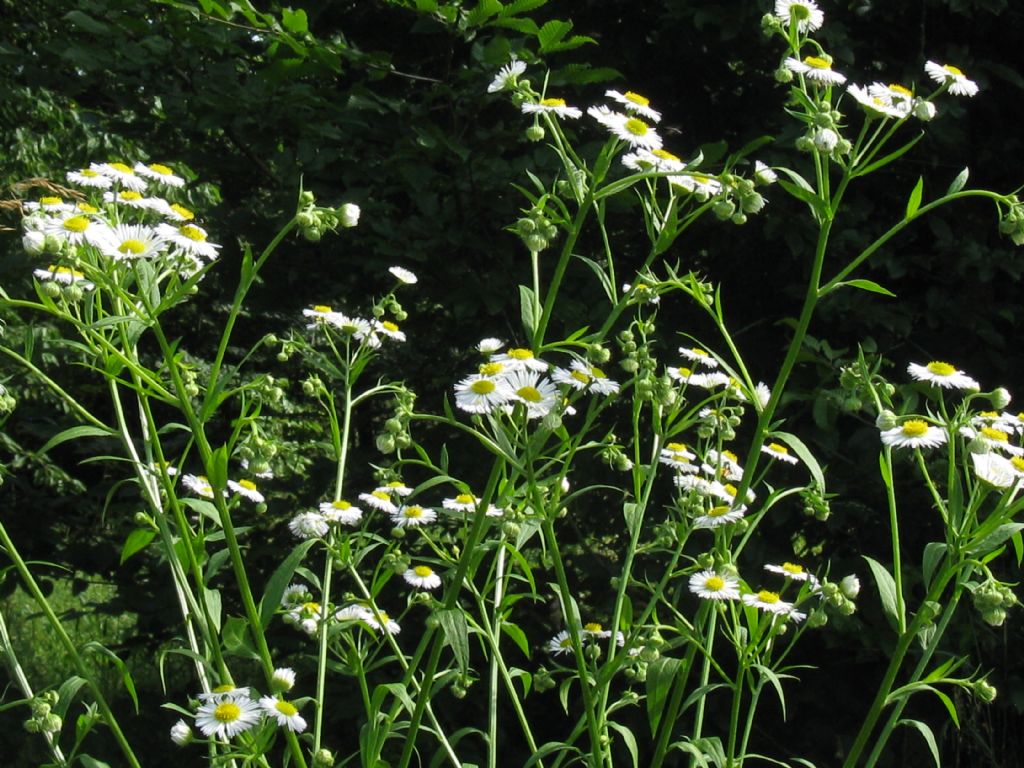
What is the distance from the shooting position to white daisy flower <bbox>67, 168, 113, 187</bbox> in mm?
1707

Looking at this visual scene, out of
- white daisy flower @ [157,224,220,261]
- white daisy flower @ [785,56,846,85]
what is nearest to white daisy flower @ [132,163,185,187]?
white daisy flower @ [157,224,220,261]

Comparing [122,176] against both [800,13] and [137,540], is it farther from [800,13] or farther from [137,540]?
[800,13]

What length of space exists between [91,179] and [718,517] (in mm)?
1009

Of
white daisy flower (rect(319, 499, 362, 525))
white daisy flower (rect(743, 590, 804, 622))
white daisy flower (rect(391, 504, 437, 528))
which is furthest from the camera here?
white daisy flower (rect(391, 504, 437, 528))

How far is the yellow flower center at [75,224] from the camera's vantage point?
59.6 inches

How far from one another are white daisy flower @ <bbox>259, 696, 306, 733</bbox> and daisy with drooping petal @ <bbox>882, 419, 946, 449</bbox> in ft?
2.68

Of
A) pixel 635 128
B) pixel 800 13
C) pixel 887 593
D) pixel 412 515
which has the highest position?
pixel 800 13

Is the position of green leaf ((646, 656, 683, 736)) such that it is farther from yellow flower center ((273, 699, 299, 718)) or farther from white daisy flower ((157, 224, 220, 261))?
white daisy flower ((157, 224, 220, 261))

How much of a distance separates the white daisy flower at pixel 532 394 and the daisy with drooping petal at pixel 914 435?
1.37ft

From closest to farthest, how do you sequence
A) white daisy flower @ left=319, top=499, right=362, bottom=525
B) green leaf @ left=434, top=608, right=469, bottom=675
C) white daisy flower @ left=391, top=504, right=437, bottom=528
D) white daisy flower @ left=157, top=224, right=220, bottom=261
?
green leaf @ left=434, top=608, right=469, bottom=675
white daisy flower @ left=157, top=224, right=220, bottom=261
white daisy flower @ left=319, top=499, right=362, bottom=525
white daisy flower @ left=391, top=504, right=437, bottom=528

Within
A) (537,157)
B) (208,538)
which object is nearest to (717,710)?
(537,157)

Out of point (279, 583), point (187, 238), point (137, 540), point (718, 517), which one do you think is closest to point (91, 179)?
point (187, 238)

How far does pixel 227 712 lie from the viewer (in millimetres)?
1537

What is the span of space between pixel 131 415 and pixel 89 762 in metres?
2.50
